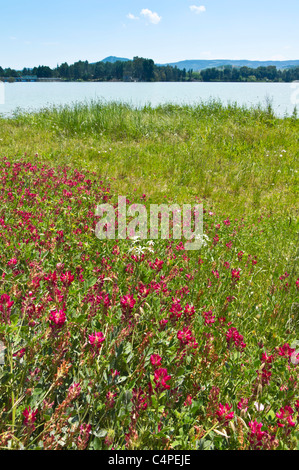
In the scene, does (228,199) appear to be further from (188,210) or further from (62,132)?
(62,132)

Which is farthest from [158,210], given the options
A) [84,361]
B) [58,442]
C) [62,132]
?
[62,132]

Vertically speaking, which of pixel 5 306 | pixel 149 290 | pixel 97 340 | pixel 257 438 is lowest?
pixel 257 438

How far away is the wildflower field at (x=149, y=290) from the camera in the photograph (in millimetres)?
1699

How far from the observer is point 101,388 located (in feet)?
5.90

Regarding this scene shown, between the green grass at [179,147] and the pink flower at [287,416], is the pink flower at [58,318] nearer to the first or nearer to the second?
the pink flower at [287,416]

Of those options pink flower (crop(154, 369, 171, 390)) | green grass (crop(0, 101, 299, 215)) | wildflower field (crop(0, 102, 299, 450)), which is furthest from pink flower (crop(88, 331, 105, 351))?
green grass (crop(0, 101, 299, 215))

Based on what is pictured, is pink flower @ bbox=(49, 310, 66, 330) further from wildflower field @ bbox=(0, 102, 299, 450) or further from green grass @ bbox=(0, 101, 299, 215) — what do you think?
green grass @ bbox=(0, 101, 299, 215)

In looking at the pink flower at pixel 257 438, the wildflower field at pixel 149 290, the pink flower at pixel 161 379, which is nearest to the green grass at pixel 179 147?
the wildflower field at pixel 149 290

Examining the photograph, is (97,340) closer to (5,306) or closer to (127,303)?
(127,303)

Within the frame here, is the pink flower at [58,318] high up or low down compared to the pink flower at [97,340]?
up

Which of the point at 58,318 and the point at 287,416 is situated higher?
the point at 58,318

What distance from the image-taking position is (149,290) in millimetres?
2422

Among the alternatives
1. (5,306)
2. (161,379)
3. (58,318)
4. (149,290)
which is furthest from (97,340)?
(149,290)

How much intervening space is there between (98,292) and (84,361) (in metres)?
0.58
